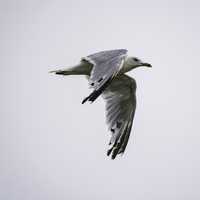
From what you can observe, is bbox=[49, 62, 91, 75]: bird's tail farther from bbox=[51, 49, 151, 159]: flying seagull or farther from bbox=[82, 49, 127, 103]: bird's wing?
bbox=[82, 49, 127, 103]: bird's wing

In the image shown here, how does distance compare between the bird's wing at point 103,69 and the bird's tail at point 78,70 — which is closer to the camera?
the bird's wing at point 103,69

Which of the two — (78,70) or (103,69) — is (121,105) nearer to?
(78,70)

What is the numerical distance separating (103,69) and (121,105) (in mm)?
2066

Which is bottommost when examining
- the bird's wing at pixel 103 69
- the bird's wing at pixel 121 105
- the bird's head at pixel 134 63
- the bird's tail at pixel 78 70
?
the bird's wing at pixel 121 105

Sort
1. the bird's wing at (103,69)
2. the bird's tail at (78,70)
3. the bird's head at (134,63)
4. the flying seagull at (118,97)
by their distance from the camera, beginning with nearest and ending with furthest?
the bird's wing at (103,69) < the flying seagull at (118,97) < the bird's tail at (78,70) < the bird's head at (134,63)

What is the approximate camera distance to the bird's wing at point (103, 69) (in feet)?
19.2

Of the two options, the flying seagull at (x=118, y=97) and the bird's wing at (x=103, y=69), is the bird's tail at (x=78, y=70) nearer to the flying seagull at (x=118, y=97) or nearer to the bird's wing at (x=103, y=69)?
the flying seagull at (x=118, y=97)

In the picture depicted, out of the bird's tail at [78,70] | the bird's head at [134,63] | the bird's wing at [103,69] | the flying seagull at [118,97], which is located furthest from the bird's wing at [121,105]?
the bird's wing at [103,69]

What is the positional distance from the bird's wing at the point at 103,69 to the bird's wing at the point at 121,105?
1.15 meters

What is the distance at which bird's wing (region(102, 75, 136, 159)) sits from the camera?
26.4 feet
